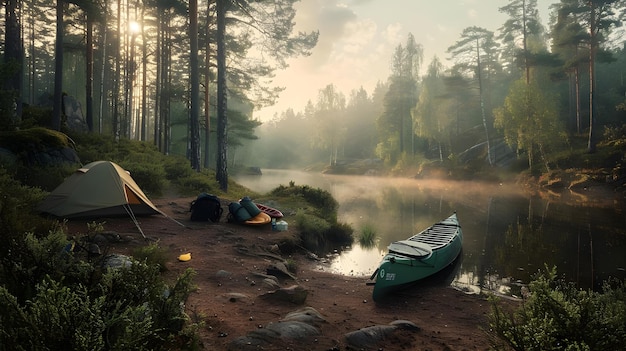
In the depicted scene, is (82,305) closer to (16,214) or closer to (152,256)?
(16,214)

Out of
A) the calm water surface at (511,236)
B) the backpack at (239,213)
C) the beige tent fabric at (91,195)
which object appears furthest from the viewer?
Result: the backpack at (239,213)

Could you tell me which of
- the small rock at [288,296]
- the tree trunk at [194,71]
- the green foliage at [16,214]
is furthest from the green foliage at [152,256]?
the tree trunk at [194,71]

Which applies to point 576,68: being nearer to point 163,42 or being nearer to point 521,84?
point 521,84

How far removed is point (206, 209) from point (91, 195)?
12.3ft

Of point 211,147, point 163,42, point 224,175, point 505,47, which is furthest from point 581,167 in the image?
point 211,147

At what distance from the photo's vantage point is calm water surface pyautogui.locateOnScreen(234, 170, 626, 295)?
10.8 metres

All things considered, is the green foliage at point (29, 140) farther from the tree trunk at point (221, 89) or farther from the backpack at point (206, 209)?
the tree trunk at point (221, 89)

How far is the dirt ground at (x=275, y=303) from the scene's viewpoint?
5.67 metres

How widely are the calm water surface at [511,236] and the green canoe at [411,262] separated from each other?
0.91 meters

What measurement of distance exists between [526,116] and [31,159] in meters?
38.7

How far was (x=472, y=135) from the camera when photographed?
2185 inches

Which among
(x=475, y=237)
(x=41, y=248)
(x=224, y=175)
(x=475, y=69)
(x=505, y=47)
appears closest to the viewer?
(x=41, y=248)

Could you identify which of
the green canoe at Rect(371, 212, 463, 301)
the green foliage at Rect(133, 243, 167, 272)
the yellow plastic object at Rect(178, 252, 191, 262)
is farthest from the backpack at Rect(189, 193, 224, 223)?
Answer: the green canoe at Rect(371, 212, 463, 301)

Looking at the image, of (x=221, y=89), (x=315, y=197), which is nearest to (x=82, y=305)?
(x=315, y=197)
